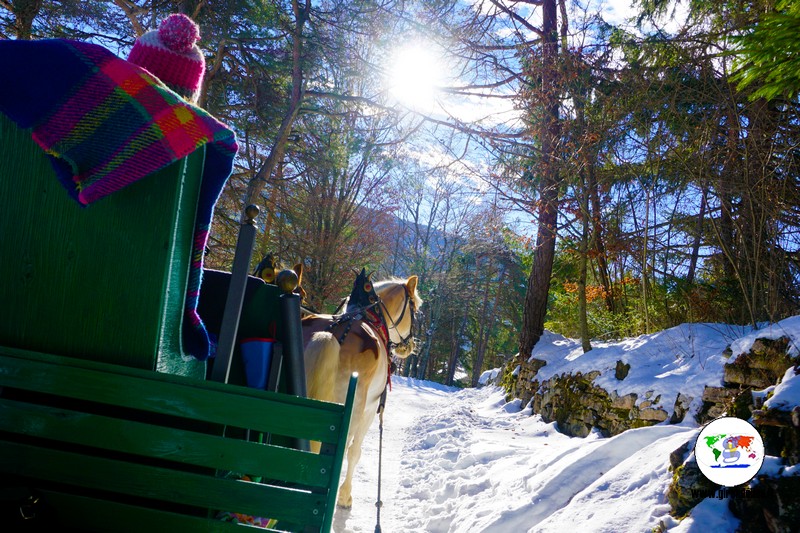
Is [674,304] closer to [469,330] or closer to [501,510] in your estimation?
[501,510]

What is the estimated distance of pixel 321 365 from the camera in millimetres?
3582

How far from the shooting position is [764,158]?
5.75 m

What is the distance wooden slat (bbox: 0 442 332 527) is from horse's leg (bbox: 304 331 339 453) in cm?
202

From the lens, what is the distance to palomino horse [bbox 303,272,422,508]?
142 inches

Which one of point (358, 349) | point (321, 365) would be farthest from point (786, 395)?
point (358, 349)

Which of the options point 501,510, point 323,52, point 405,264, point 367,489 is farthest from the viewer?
point 405,264

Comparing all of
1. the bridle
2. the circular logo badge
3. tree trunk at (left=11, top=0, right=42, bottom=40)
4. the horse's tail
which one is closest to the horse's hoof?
the bridle

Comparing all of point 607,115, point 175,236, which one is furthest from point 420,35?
point 175,236

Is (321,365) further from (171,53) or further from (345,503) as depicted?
(171,53)

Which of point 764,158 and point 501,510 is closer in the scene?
point 501,510

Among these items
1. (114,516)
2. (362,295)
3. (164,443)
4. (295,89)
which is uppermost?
(295,89)

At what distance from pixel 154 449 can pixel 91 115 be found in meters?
1.06

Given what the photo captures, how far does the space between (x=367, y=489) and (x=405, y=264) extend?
31.0 metres

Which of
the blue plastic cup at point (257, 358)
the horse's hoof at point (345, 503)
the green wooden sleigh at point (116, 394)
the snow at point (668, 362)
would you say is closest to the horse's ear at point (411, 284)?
the horse's hoof at point (345, 503)
